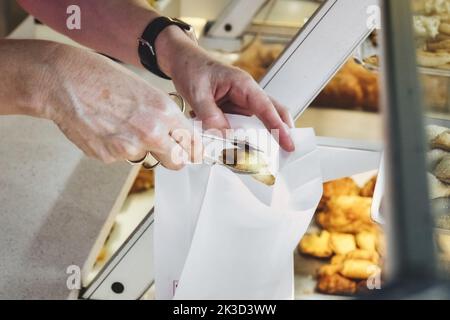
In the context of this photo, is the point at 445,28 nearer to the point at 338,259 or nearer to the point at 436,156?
the point at 436,156

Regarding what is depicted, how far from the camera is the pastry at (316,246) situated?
1.25 metres

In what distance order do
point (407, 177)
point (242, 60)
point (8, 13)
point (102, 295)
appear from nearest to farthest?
1. point (407, 177)
2. point (102, 295)
3. point (8, 13)
4. point (242, 60)

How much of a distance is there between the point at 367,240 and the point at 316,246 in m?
0.11

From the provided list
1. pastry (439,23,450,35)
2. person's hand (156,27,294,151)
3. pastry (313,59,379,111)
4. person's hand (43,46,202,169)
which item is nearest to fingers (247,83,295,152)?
person's hand (156,27,294,151)

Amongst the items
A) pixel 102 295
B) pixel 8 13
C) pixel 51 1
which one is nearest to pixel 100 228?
pixel 102 295

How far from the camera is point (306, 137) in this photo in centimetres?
85

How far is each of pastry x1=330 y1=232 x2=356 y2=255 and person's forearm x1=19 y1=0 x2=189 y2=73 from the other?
1.83ft

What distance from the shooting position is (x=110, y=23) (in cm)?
104

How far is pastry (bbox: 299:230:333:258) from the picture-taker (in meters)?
1.25

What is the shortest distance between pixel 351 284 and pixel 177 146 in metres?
0.57

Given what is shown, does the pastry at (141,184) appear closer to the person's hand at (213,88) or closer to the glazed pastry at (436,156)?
the person's hand at (213,88)

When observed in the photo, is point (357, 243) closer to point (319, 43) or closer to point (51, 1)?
point (319, 43)

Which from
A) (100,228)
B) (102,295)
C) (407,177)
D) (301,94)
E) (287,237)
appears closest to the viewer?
(407,177)

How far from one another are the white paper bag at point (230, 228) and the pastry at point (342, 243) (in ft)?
1.61
